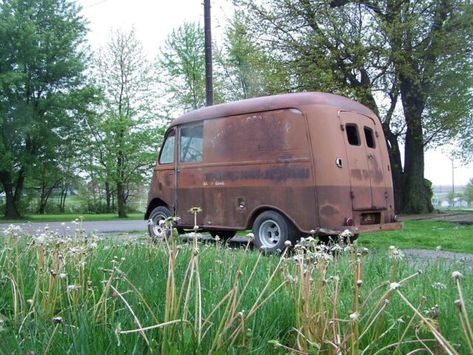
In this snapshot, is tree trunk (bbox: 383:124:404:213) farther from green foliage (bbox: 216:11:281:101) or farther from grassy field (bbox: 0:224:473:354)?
grassy field (bbox: 0:224:473:354)

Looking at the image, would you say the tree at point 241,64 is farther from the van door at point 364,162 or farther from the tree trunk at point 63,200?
the tree trunk at point 63,200

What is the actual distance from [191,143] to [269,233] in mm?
2627

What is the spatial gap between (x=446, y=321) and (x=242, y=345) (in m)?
1.14

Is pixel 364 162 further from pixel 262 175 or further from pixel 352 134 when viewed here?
pixel 262 175

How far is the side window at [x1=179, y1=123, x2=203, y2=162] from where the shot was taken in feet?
34.4

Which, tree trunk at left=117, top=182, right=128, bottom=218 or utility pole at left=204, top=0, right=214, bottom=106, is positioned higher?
utility pole at left=204, top=0, right=214, bottom=106

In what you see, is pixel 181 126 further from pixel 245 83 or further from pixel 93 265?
pixel 245 83

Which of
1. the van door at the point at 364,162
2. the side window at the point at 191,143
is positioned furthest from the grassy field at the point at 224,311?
the side window at the point at 191,143

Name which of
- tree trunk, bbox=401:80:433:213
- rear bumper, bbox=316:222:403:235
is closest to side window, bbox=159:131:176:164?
rear bumper, bbox=316:222:403:235

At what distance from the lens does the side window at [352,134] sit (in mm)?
9238

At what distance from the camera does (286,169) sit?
8852 mm

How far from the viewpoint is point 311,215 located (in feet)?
28.0

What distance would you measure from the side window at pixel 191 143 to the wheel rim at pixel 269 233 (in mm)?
2029

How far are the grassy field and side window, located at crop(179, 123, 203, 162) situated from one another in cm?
663
